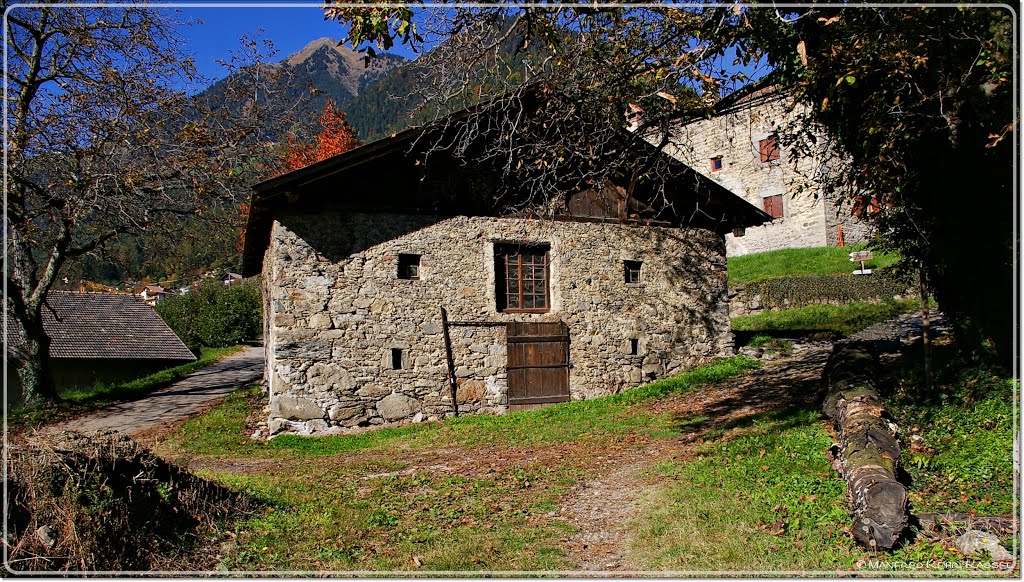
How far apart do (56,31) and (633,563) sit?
1583 centimetres

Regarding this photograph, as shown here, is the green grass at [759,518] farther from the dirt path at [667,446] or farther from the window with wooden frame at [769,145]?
the window with wooden frame at [769,145]

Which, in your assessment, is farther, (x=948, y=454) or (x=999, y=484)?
(x=948, y=454)

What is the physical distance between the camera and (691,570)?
4.95 meters

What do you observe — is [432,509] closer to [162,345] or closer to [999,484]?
[999,484]

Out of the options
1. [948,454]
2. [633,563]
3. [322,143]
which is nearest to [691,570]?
[633,563]

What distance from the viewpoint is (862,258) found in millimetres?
24031

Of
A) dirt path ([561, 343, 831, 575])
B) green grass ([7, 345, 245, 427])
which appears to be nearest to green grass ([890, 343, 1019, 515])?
dirt path ([561, 343, 831, 575])

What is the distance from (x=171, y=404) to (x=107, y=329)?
8849 mm

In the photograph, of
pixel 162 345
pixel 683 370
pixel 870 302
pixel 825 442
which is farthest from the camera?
pixel 162 345

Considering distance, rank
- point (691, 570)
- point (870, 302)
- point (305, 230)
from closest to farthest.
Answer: point (691, 570)
point (305, 230)
point (870, 302)

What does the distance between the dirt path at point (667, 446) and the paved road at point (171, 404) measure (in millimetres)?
9661

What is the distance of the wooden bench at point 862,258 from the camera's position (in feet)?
75.9

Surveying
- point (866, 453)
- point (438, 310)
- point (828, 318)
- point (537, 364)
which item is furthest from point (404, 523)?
point (828, 318)

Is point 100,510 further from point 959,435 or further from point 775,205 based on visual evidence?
point 775,205
